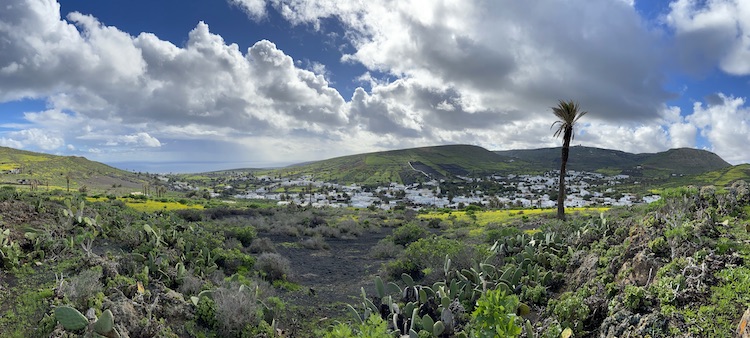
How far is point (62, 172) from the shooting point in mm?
104375

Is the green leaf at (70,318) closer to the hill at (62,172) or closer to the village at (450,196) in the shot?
the village at (450,196)

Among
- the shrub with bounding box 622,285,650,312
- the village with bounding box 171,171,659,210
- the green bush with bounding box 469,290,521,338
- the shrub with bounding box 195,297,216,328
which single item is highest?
the green bush with bounding box 469,290,521,338

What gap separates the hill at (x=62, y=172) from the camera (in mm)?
88500

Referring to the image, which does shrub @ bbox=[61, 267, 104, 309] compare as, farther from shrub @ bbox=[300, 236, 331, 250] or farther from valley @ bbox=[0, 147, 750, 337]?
shrub @ bbox=[300, 236, 331, 250]

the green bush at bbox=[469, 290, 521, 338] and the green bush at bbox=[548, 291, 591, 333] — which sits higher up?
the green bush at bbox=[469, 290, 521, 338]

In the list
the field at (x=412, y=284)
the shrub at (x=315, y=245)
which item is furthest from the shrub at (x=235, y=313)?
the shrub at (x=315, y=245)

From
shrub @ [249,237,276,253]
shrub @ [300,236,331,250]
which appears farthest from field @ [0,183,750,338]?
shrub @ [300,236,331,250]

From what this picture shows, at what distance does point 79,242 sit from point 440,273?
12.6 metres

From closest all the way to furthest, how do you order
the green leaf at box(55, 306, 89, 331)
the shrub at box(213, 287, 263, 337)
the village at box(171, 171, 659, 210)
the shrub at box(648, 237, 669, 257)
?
the green leaf at box(55, 306, 89, 331) → the shrub at box(648, 237, 669, 257) → the shrub at box(213, 287, 263, 337) → the village at box(171, 171, 659, 210)

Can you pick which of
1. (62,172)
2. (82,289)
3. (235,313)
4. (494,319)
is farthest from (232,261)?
(62,172)

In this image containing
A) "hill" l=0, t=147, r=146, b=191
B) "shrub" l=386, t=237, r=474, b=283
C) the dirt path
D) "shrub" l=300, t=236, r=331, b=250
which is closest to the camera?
the dirt path

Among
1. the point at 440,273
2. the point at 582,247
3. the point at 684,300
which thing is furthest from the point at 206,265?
the point at 684,300

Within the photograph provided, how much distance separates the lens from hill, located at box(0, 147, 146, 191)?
88500 millimetres

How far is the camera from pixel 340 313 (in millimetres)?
13086
